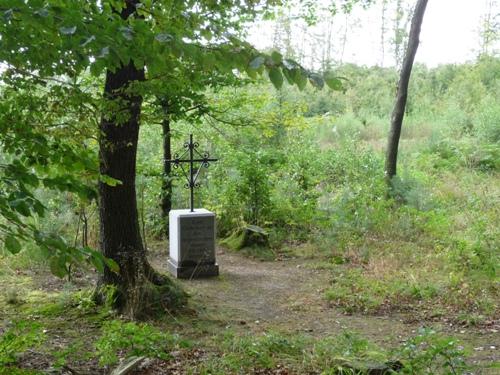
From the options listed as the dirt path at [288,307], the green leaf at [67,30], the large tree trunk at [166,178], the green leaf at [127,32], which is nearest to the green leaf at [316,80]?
the green leaf at [127,32]

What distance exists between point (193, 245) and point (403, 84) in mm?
6823

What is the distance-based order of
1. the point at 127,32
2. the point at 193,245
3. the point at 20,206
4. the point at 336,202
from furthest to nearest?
the point at 336,202, the point at 193,245, the point at 127,32, the point at 20,206

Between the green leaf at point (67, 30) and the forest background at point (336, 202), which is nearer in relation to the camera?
the green leaf at point (67, 30)

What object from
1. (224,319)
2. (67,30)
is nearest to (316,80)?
(67,30)

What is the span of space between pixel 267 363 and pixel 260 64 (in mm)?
3444

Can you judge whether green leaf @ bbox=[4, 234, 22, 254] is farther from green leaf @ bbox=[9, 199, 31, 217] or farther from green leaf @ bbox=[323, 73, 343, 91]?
green leaf @ bbox=[323, 73, 343, 91]

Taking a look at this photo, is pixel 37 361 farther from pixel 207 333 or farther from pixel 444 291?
pixel 444 291

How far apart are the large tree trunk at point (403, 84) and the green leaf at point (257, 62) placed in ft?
36.0

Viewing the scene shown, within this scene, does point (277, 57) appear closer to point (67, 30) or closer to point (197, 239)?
point (67, 30)

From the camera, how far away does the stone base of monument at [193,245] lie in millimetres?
8492

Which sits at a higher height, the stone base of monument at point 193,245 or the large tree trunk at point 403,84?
the large tree trunk at point 403,84

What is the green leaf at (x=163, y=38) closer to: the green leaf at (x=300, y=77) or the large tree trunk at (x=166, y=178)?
the green leaf at (x=300, y=77)

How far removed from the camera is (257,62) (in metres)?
1.93

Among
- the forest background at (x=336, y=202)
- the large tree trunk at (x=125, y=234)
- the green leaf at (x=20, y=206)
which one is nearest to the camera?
the green leaf at (x=20, y=206)
